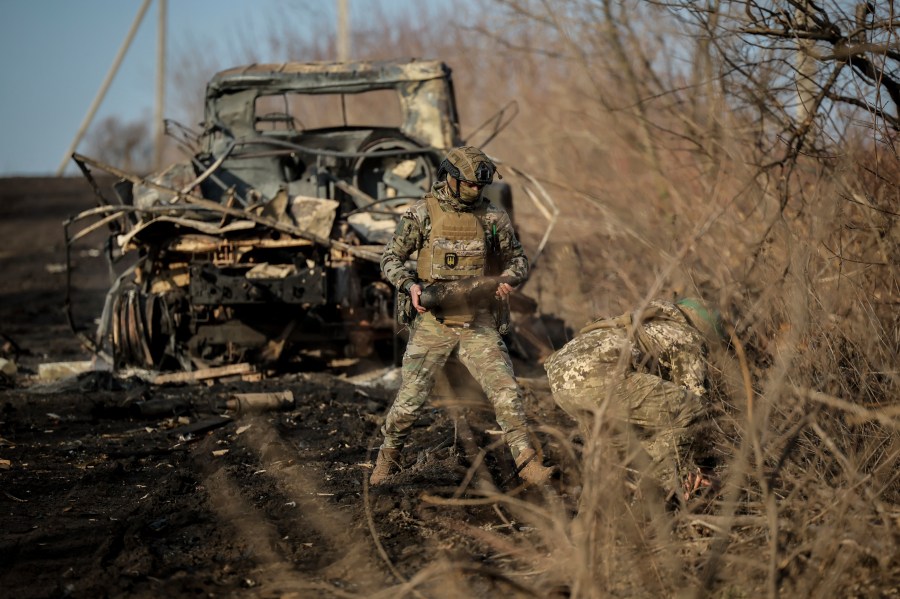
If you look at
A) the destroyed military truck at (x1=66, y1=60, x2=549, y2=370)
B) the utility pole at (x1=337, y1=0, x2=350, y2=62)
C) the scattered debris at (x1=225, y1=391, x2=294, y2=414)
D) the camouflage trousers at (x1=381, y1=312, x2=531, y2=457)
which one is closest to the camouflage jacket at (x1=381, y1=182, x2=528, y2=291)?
the camouflage trousers at (x1=381, y1=312, x2=531, y2=457)

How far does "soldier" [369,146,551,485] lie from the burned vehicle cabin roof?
4.16 meters

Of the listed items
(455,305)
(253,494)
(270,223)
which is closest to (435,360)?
(455,305)

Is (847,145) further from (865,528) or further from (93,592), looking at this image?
(93,592)

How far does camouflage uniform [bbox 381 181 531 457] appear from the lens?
507 centimetres

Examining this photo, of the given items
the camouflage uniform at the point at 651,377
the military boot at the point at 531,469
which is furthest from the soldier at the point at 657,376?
the military boot at the point at 531,469

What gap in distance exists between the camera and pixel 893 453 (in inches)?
154

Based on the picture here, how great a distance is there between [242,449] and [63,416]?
1685mm

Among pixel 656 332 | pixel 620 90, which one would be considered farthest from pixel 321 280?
pixel 620 90

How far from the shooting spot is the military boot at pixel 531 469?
188 inches

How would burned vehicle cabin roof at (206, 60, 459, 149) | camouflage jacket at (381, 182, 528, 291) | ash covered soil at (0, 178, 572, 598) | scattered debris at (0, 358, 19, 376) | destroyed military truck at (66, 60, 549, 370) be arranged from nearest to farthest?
ash covered soil at (0, 178, 572, 598) < camouflage jacket at (381, 182, 528, 291) < destroyed military truck at (66, 60, 549, 370) < scattered debris at (0, 358, 19, 376) < burned vehicle cabin roof at (206, 60, 459, 149)

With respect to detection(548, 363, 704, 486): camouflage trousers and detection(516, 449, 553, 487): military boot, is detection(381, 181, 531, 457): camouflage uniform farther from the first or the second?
detection(548, 363, 704, 486): camouflage trousers

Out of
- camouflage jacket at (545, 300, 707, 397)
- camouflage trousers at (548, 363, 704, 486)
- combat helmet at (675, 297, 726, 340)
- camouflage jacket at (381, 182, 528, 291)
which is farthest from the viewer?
camouflage jacket at (381, 182, 528, 291)

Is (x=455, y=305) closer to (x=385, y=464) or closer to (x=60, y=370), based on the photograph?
(x=385, y=464)

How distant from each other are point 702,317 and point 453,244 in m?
1.27
